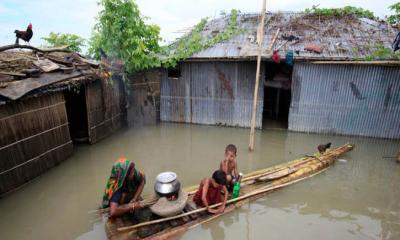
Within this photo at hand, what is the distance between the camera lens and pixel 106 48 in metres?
10.4

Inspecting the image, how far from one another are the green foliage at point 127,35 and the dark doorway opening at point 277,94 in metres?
4.73

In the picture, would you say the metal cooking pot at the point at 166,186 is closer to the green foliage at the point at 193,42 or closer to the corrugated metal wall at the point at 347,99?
the green foliage at the point at 193,42

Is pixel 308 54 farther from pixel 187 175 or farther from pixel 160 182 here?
pixel 160 182

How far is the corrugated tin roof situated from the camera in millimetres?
9618

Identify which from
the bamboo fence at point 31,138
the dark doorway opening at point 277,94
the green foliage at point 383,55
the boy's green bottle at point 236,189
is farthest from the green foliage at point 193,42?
the boy's green bottle at point 236,189

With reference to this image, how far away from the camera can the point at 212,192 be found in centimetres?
514

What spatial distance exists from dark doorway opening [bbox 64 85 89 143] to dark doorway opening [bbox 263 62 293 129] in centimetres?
689

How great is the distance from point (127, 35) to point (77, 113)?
337 centimetres

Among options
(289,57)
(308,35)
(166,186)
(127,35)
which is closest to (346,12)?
(308,35)

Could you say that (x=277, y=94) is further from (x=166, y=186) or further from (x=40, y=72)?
(x=40, y=72)

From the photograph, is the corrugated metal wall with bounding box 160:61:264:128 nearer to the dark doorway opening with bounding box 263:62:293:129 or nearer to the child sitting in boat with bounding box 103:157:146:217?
the dark doorway opening with bounding box 263:62:293:129

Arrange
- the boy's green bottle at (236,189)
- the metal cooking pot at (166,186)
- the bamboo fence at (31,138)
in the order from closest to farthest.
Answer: the metal cooking pot at (166,186) < the boy's green bottle at (236,189) < the bamboo fence at (31,138)

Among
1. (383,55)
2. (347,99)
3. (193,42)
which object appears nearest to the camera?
(383,55)

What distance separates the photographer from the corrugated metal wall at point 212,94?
10422 mm
